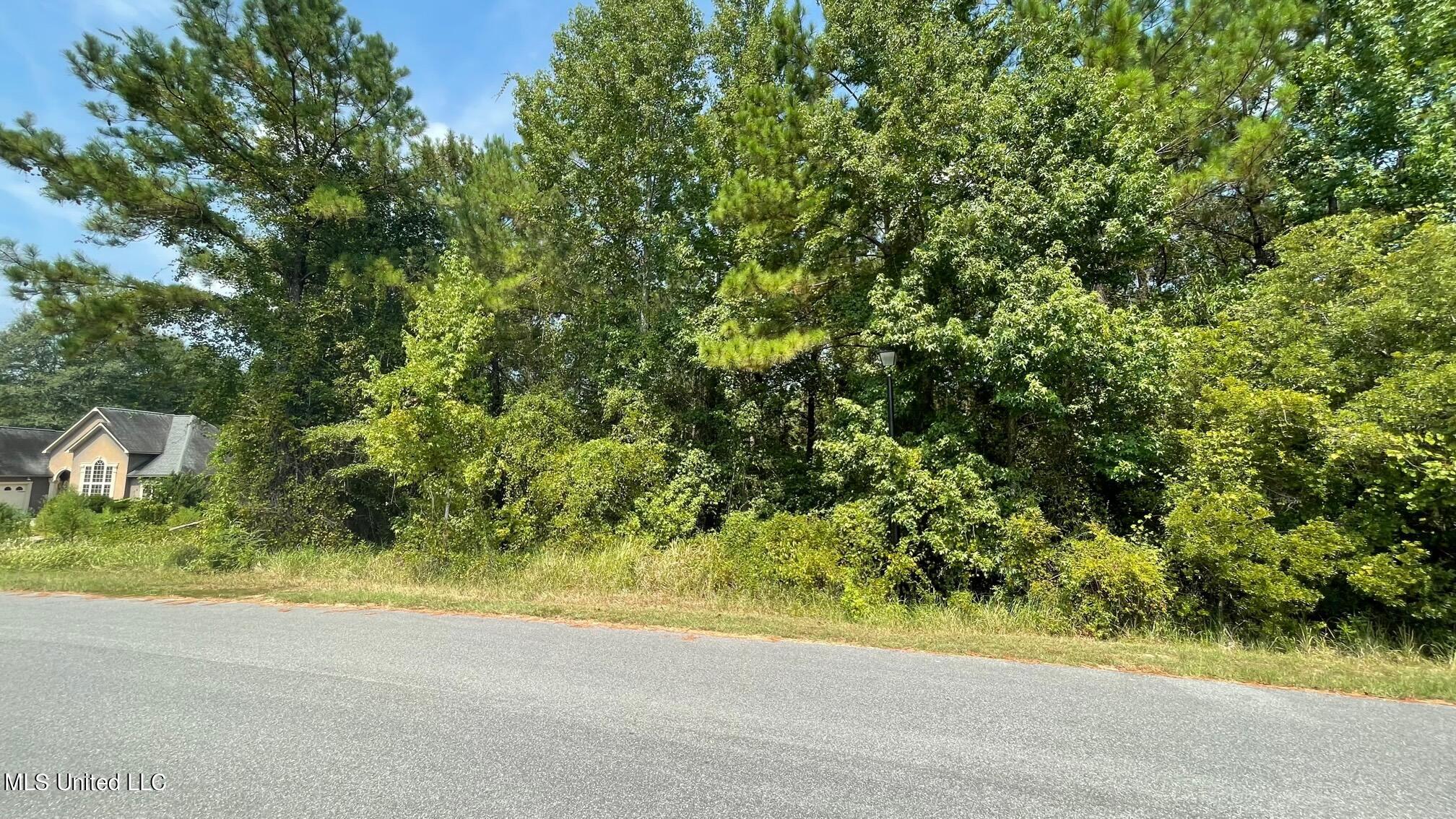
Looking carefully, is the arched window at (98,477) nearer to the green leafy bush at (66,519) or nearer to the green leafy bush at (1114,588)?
the green leafy bush at (66,519)

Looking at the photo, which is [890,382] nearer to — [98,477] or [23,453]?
[98,477]

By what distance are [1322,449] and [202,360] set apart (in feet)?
74.9

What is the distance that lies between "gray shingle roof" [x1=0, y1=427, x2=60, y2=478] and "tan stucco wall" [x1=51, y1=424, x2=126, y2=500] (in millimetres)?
783

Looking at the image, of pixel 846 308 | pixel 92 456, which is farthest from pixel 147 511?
pixel 92 456

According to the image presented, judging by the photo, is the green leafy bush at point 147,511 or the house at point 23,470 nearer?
the green leafy bush at point 147,511

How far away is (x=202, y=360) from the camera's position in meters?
16.0

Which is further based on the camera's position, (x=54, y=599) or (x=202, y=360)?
(x=202, y=360)

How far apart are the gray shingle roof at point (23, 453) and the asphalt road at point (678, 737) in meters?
44.1

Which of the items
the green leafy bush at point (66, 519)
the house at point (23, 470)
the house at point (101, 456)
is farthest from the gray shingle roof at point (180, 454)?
the green leafy bush at point (66, 519)

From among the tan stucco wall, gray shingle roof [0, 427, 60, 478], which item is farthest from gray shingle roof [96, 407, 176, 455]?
gray shingle roof [0, 427, 60, 478]

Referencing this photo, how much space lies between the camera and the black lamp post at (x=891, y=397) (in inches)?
374

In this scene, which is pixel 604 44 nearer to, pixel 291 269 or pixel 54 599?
pixel 291 269

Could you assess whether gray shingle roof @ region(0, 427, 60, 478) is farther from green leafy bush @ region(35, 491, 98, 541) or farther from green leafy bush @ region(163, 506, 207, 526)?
green leafy bush @ region(163, 506, 207, 526)

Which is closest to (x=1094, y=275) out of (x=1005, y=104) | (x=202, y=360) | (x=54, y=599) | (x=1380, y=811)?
(x=1005, y=104)
